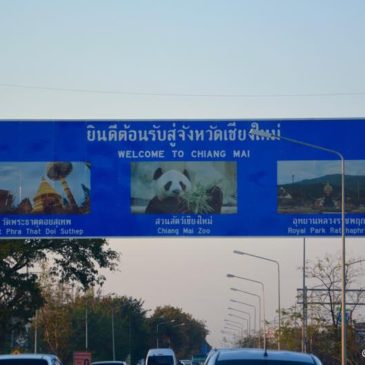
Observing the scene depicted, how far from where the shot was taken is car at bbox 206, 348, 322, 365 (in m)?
12.0

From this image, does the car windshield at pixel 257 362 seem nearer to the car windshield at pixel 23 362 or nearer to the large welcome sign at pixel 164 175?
the car windshield at pixel 23 362

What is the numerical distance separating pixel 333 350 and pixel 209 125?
4127 cm

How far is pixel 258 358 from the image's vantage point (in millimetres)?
12055

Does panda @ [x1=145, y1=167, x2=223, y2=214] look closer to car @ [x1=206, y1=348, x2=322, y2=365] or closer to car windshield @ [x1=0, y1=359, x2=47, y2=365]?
car windshield @ [x1=0, y1=359, x2=47, y2=365]

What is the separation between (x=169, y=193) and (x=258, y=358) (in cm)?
1573

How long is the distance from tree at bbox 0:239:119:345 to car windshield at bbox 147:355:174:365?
5.89 m

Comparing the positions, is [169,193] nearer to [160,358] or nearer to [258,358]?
[258,358]

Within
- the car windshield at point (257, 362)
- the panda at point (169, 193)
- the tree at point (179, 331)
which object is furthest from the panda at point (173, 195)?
the tree at point (179, 331)

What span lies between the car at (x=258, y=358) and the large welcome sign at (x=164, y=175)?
48.2 feet

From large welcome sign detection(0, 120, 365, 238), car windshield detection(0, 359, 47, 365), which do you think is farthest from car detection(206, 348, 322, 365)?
large welcome sign detection(0, 120, 365, 238)

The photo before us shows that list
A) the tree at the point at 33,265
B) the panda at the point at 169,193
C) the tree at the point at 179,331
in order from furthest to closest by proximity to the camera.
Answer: the tree at the point at 179,331, the tree at the point at 33,265, the panda at the point at 169,193

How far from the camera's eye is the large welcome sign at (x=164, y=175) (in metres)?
27.2

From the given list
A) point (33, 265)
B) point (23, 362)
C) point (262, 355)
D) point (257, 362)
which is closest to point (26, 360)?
point (23, 362)

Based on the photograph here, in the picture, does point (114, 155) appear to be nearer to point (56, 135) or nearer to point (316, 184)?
point (56, 135)
